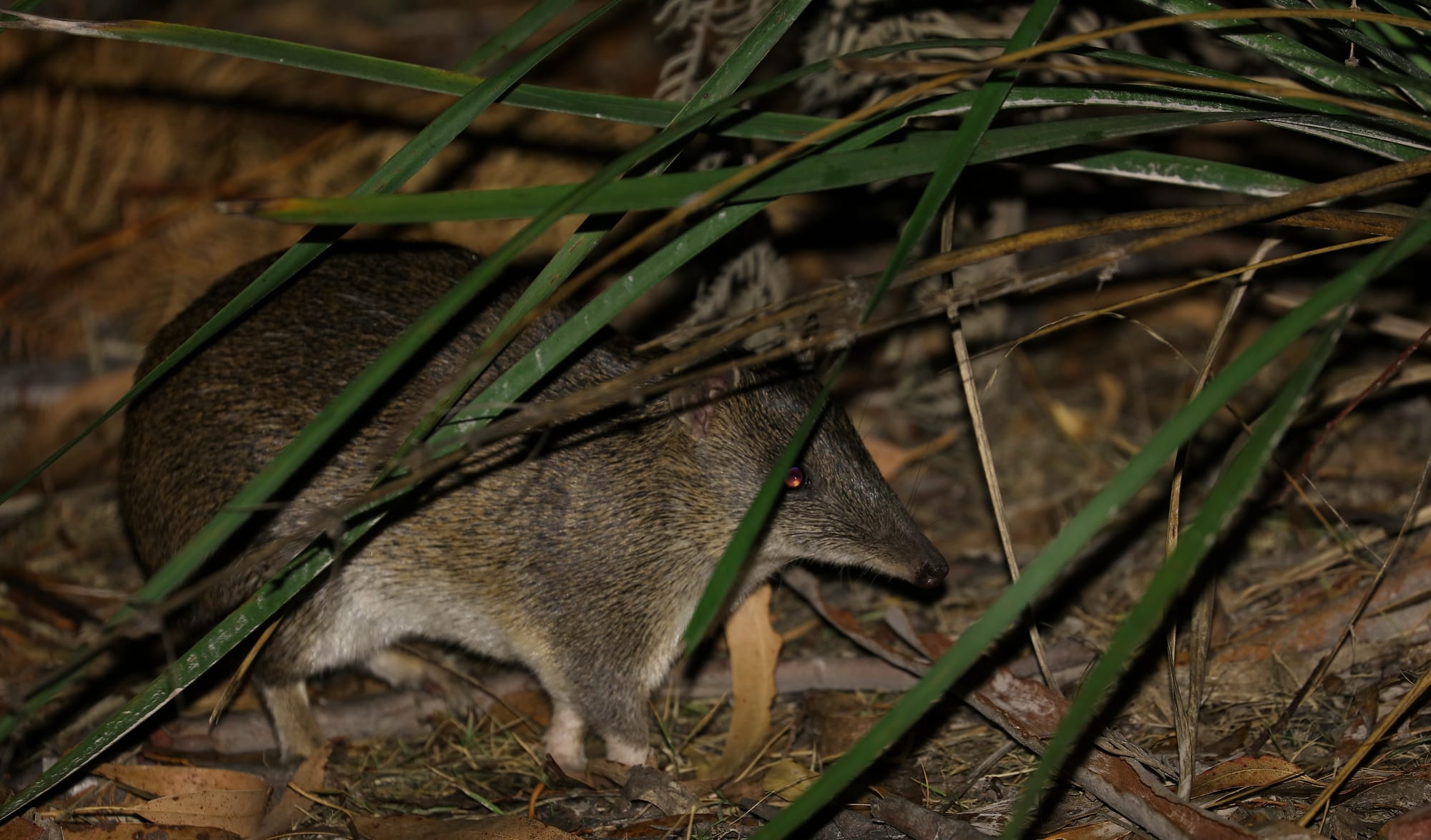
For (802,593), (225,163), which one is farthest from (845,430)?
(225,163)

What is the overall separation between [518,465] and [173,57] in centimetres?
362

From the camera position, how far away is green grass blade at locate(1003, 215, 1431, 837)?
2.34m

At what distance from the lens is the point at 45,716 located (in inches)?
173

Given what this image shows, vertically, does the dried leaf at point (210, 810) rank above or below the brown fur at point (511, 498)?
below

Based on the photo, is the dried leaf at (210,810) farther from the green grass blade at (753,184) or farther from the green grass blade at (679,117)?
the green grass blade at (753,184)

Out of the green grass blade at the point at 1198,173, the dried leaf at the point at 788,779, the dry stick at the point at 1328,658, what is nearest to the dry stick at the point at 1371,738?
the dry stick at the point at 1328,658

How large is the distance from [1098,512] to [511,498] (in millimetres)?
2229

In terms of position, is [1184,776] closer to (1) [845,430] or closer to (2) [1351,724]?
(2) [1351,724]

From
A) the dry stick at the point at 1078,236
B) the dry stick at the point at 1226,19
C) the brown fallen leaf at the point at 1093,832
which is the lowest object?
the brown fallen leaf at the point at 1093,832

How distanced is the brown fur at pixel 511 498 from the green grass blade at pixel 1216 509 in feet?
5.35

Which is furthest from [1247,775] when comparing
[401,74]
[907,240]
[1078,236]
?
[401,74]

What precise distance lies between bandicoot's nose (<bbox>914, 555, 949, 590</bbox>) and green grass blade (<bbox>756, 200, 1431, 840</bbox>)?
1.49 meters

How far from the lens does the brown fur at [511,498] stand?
4.05m

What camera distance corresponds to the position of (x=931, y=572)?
4.01 meters
